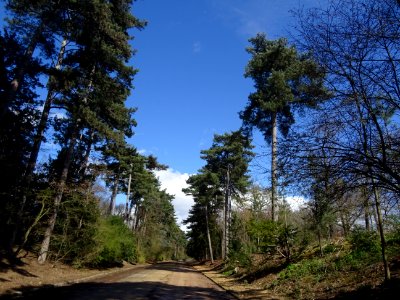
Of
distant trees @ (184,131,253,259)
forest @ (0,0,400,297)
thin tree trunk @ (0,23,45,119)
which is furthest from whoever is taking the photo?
distant trees @ (184,131,253,259)

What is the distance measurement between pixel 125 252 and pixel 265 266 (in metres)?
16.6

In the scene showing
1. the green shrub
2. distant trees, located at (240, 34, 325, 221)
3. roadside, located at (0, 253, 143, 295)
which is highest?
distant trees, located at (240, 34, 325, 221)

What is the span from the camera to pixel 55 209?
677 inches

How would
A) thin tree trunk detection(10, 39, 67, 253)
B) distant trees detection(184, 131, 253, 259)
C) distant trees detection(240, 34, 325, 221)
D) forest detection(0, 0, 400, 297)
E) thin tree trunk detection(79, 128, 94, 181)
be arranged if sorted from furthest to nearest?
distant trees detection(184, 131, 253, 259)
thin tree trunk detection(79, 128, 94, 181)
distant trees detection(240, 34, 325, 221)
thin tree trunk detection(10, 39, 67, 253)
forest detection(0, 0, 400, 297)

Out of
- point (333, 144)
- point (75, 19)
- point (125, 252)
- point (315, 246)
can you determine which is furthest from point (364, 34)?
point (125, 252)

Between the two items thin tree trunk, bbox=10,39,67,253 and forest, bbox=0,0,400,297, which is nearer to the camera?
forest, bbox=0,0,400,297

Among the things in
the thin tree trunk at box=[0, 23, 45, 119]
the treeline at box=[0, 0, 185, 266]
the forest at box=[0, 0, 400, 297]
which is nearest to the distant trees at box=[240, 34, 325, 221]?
the forest at box=[0, 0, 400, 297]

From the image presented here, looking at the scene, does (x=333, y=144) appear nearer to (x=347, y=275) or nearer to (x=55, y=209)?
(x=347, y=275)

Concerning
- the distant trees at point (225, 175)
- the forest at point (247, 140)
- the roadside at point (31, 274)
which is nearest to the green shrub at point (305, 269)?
the forest at point (247, 140)

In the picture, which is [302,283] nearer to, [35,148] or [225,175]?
[35,148]

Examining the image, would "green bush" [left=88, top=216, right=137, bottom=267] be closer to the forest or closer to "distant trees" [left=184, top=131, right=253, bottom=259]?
the forest

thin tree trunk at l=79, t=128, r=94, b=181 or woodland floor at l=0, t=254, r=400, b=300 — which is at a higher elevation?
thin tree trunk at l=79, t=128, r=94, b=181

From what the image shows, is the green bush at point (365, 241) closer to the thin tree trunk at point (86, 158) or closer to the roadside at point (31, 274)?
the roadside at point (31, 274)

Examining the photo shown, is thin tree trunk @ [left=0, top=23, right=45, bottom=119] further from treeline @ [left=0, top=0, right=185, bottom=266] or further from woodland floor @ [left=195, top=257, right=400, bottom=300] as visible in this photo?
woodland floor @ [left=195, top=257, right=400, bottom=300]
